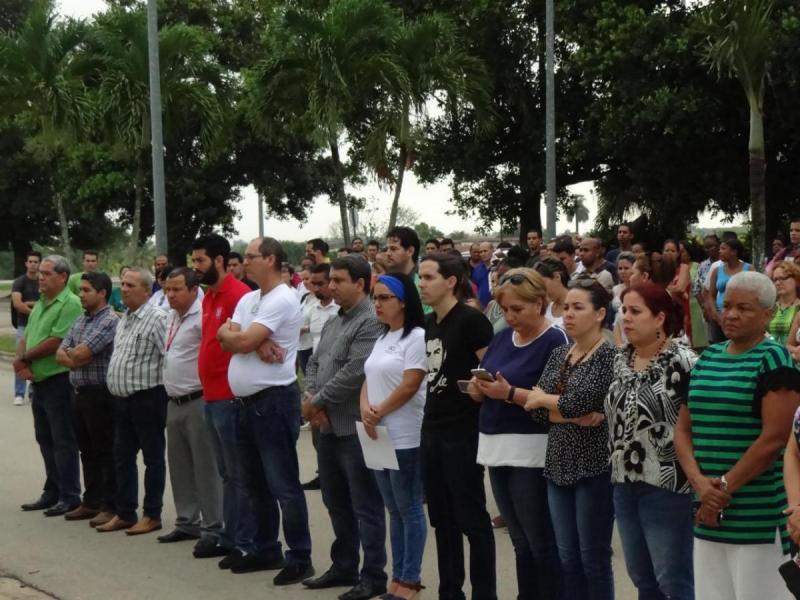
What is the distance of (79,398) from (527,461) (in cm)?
445

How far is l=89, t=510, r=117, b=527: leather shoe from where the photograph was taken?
8914 mm

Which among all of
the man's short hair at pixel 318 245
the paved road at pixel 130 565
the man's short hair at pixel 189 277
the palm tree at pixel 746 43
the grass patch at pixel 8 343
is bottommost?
the paved road at pixel 130 565

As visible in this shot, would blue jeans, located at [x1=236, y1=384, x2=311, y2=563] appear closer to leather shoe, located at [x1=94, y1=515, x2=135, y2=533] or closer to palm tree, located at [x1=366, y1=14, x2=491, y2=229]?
leather shoe, located at [x1=94, y1=515, x2=135, y2=533]

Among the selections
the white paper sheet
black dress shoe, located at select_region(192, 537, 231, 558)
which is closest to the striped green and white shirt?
the white paper sheet

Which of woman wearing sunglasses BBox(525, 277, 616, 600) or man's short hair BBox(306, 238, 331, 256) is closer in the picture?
woman wearing sunglasses BBox(525, 277, 616, 600)

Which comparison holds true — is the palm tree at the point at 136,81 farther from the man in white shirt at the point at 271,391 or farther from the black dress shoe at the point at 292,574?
the black dress shoe at the point at 292,574

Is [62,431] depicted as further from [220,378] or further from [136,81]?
[136,81]

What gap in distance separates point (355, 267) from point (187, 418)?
6.64 feet

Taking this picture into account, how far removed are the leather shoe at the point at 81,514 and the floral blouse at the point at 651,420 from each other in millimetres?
5360

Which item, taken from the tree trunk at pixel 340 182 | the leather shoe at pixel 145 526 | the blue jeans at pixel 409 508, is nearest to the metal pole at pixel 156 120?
the tree trunk at pixel 340 182

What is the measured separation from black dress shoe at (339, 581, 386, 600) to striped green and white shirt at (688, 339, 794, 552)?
261cm

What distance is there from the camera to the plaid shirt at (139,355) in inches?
333

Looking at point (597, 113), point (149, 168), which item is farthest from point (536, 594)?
point (149, 168)

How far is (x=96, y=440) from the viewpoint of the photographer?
8.95 meters
